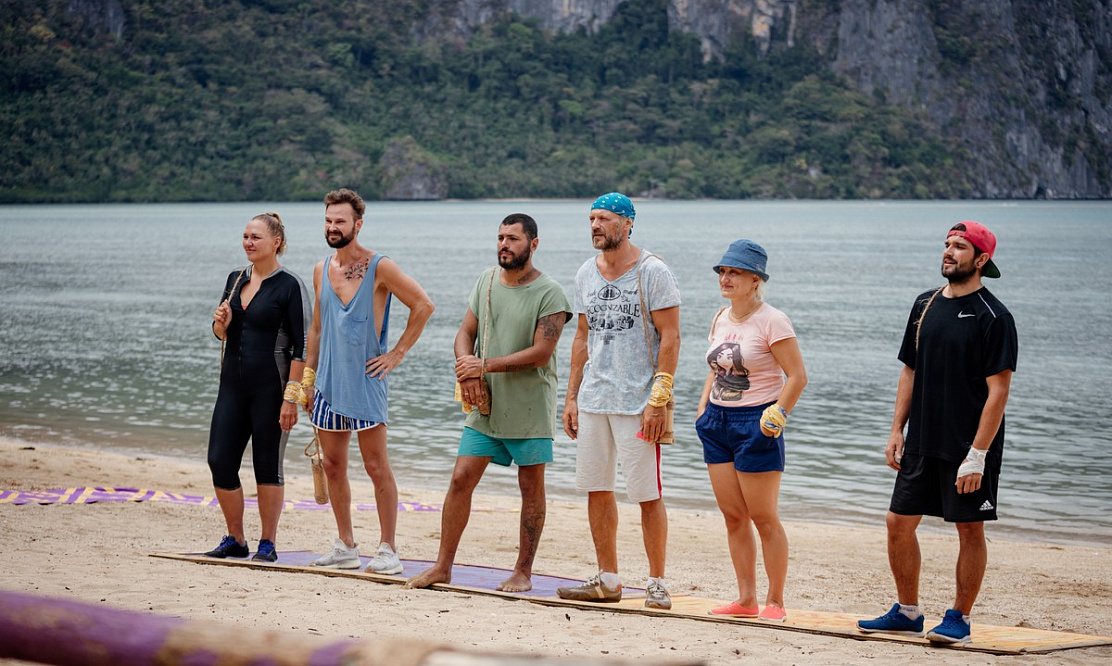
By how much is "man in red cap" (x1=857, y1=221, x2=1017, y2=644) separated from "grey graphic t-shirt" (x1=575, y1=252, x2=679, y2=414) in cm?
130

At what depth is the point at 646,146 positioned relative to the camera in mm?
189500

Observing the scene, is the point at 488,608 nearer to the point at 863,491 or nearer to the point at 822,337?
the point at 863,491

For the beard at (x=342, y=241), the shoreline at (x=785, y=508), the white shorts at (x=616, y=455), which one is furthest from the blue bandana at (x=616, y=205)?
the shoreline at (x=785, y=508)

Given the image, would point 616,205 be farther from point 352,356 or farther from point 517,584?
point 517,584

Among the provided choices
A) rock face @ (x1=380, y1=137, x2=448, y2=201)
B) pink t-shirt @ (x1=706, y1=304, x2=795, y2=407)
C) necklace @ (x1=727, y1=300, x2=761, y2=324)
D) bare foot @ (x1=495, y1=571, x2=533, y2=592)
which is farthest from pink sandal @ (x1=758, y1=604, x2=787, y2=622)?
rock face @ (x1=380, y1=137, x2=448, y2=201)

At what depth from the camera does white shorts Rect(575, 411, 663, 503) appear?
20.7ft

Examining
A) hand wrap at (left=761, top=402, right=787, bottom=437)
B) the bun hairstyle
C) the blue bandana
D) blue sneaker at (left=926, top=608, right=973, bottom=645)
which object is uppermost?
the blue bandana

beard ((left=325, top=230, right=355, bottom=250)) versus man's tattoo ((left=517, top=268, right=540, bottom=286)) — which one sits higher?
beard ((left=325, top=230, right=355, bottom=250))

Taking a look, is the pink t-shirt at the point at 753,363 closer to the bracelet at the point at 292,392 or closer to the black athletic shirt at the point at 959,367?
the black athletic shirt at the point at 959,367

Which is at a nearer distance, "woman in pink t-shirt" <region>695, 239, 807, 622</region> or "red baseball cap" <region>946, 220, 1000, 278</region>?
"red baseball cap" <region>946, 220, 1000, 278</region>

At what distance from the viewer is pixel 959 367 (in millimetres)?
5656

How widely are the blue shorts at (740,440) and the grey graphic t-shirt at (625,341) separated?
15.4 inches

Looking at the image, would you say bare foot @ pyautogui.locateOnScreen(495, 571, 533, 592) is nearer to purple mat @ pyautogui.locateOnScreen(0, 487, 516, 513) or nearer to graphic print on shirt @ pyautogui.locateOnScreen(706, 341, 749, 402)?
graphic print on shirt @ pyautogui.locateOnScreen(706, 341, 749, 402)

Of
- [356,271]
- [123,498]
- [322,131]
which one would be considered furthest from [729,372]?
[322,131]
